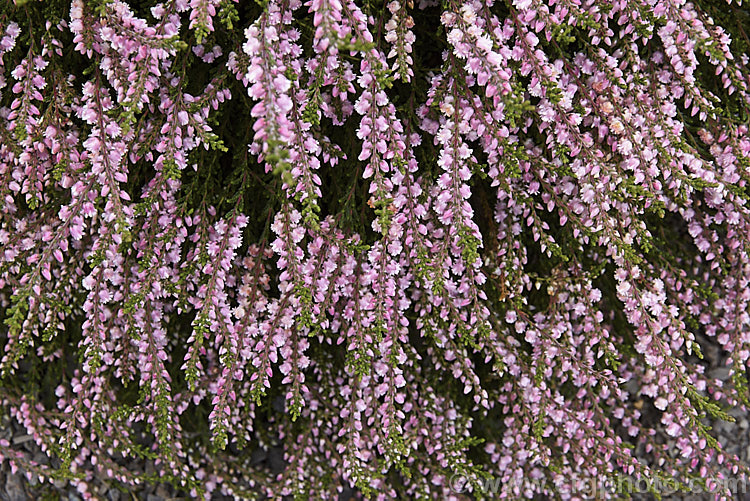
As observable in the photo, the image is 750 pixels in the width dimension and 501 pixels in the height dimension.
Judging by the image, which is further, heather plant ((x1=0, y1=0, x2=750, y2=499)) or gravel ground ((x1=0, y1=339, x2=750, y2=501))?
gravel ground ((x1=0, y1=339, x2=750, y2=501))

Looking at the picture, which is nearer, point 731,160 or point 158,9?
point 158,9

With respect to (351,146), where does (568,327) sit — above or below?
below

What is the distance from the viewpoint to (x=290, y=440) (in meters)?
2.20

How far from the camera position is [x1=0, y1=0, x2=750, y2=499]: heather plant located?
1.38 meters

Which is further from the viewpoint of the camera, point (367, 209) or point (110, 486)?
point (110, 486)

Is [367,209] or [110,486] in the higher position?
[367,209]

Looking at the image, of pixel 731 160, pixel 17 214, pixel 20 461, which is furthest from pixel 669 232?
pixel 20 461

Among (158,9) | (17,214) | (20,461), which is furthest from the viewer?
(20,461)

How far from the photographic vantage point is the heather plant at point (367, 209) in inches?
54.2

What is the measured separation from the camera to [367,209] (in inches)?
73.0

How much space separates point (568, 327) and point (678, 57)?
0.80 meters

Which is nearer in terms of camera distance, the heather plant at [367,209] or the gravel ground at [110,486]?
the heather plant at [367,209]

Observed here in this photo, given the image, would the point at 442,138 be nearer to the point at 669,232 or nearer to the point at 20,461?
the point at 669,232

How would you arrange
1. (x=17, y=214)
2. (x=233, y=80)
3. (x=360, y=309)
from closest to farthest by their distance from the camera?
1. (x=360, y=309)
2. (x=233, y=80)
3. (x=17, y=214)
